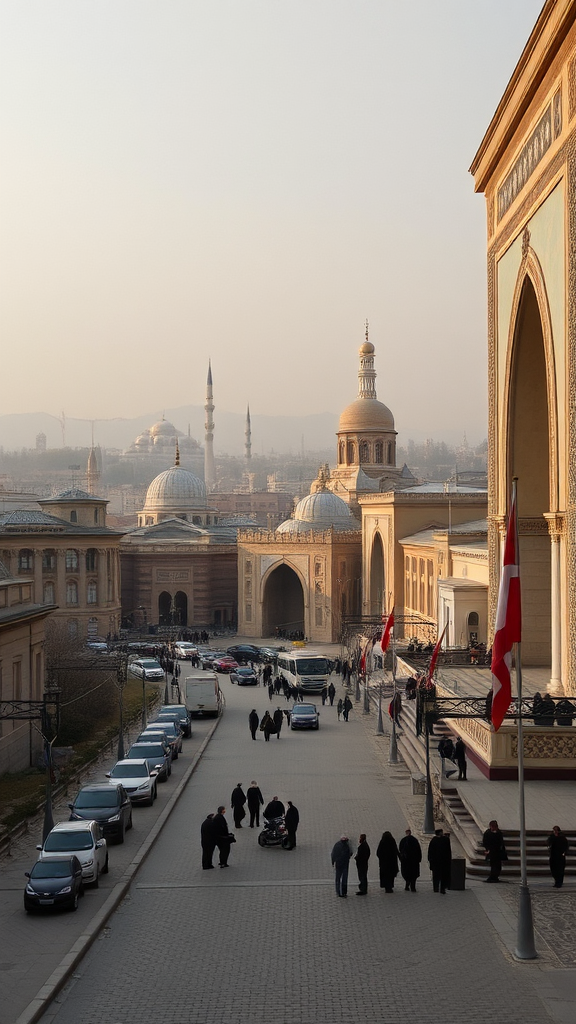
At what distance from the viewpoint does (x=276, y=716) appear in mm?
32625

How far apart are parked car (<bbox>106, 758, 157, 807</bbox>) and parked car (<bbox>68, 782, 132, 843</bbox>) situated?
7.09 ft

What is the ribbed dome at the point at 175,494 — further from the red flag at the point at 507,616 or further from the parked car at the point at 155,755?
the red flag at the point at 507,616

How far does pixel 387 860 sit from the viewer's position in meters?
15.6

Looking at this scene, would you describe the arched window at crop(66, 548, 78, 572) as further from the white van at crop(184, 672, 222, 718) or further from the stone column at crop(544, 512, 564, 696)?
the stone column at crop(544, 512, 564, 696)

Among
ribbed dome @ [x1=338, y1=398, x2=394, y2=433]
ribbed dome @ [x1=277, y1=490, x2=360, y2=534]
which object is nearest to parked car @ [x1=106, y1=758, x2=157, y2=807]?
ribbed dome @ [x1=277, y1=490, x2=360, y2=534]

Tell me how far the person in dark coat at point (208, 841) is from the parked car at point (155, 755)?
284 inches

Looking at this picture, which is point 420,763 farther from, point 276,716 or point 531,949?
point 531,949

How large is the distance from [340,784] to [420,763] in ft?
6.03

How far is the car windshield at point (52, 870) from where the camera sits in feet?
49.3

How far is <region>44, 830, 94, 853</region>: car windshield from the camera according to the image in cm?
1619

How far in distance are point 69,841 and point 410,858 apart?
477 centimetres

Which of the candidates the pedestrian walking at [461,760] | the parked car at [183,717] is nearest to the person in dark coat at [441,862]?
the pedestrian walking at [461,760]

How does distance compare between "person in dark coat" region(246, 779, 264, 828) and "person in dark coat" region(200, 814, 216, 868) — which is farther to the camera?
"person in dark coat" region(246, 779, 264, 828)

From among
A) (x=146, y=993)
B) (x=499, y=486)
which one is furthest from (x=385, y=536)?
(x=146, y=993)
